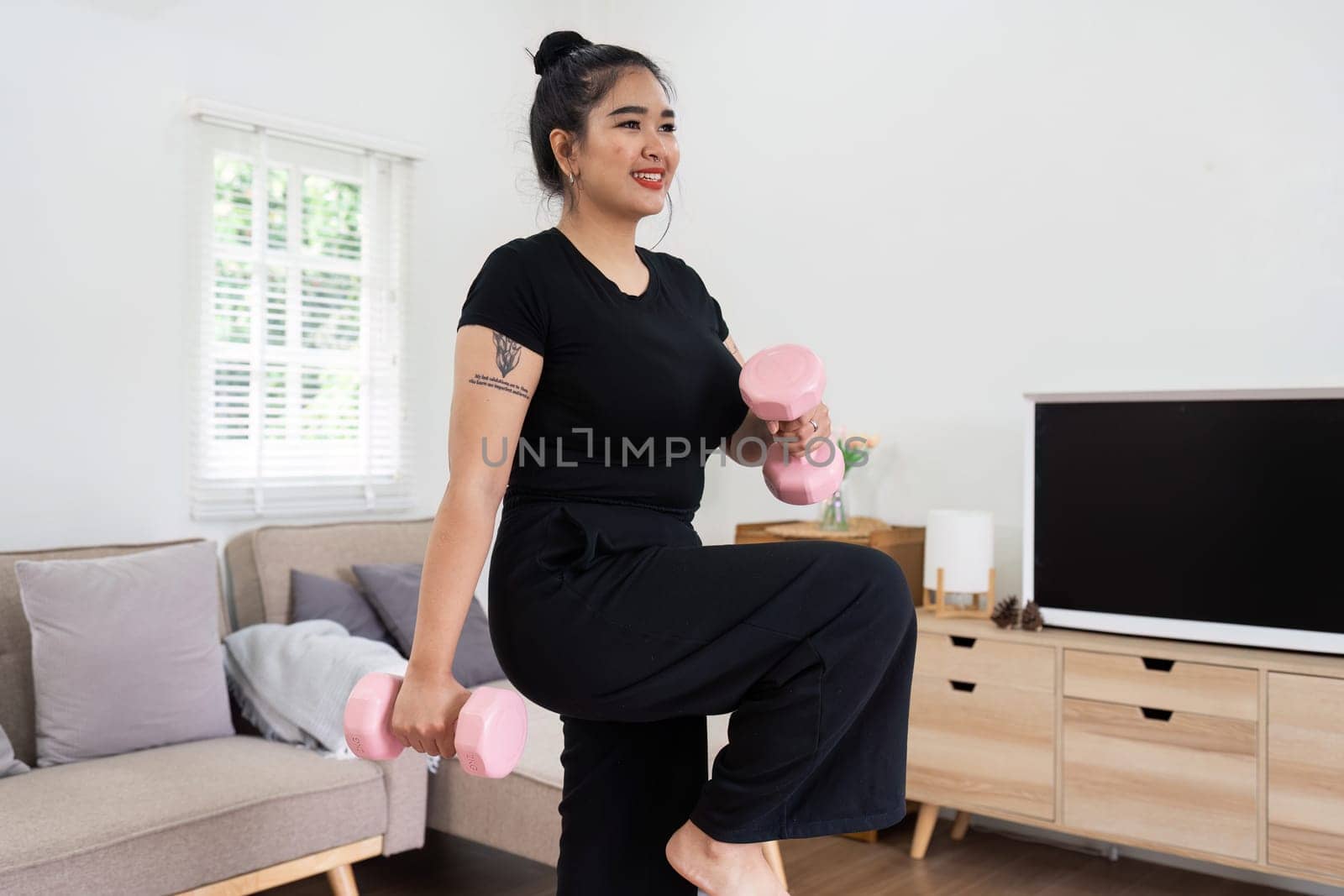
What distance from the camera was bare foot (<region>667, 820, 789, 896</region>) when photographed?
1185 millimetres

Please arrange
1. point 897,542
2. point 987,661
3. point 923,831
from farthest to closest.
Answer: point 897,542
point 923,831
point 987,661

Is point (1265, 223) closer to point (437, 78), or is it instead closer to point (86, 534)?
point (437, 78)

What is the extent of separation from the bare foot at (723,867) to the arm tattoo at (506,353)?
0.54m

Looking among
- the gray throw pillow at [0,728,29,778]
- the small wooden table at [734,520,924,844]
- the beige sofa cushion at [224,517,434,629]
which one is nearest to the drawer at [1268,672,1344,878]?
the small wooden table at [734,520,924,844]

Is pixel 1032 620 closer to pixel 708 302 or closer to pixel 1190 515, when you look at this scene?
pixel 1190 515

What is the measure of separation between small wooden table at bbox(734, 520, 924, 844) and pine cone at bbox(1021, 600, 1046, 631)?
0.36 meters

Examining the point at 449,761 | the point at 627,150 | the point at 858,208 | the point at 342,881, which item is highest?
the point at 858,208

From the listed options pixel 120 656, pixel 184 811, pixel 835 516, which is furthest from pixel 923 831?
pixel 120 656

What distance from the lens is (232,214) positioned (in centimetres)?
370

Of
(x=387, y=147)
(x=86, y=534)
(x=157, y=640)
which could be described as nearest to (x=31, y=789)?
(x=157, y=640)

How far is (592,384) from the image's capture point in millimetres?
1297

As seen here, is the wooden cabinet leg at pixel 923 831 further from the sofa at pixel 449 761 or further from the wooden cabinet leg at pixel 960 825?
the sofa at pixel 449 761

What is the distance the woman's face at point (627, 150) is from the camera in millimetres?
1384

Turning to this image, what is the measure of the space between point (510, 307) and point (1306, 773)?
91.2 inches
